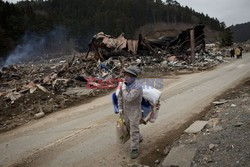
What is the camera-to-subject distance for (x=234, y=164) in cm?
388

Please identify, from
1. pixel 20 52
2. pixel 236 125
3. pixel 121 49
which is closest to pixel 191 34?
pixel 121 49

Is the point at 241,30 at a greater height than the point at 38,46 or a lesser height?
greater

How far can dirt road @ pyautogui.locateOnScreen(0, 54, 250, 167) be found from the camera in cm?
506

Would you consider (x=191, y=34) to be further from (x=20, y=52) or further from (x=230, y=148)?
(x=20, y=52)

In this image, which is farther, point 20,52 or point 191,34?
point 20,52

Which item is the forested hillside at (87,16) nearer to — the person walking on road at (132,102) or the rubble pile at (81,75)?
the rubble pile at (81,75)

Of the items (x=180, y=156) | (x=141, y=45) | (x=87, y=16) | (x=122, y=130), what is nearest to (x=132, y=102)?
(x=122, y=130)

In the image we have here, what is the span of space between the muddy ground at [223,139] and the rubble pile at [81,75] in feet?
18.9

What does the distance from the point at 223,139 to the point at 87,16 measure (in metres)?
86.1

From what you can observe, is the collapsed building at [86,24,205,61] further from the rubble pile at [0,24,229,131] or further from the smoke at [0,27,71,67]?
the smoke at [0,27,71,67]

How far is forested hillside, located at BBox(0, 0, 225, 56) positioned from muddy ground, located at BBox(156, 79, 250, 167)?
37304mm

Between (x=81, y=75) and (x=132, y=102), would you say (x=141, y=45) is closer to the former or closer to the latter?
(x=81, y=75)

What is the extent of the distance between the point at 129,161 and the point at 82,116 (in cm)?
402

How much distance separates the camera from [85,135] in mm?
6316
